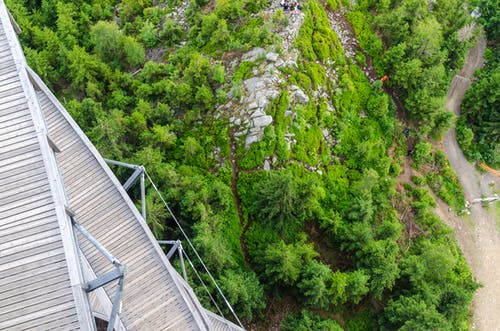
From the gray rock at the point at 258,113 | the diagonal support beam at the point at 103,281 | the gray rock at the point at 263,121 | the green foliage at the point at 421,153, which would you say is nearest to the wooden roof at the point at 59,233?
the diagonal support beam at the point at 103,281

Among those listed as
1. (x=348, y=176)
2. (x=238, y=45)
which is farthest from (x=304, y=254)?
(x=238, y=45)

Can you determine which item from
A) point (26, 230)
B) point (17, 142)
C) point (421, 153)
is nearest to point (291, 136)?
point (421, 153)

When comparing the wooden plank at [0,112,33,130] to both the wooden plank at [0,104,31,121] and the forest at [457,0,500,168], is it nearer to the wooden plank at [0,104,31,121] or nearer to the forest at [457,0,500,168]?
the wooden plank at [0,104,31,121]

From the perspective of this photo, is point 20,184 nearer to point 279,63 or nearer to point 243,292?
point 243,292

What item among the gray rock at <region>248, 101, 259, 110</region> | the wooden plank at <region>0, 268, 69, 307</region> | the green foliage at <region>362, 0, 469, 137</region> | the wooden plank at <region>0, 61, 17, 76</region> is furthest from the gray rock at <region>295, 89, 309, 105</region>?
the wooden plank at <region>0, 268, 69, 307</region>

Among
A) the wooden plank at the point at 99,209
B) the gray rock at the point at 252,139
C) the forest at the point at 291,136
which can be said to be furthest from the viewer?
the gray rock at the point at 252,139

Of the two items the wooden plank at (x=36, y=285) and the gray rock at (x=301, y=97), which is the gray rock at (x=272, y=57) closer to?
the gray rock at (x=301, y=97)
